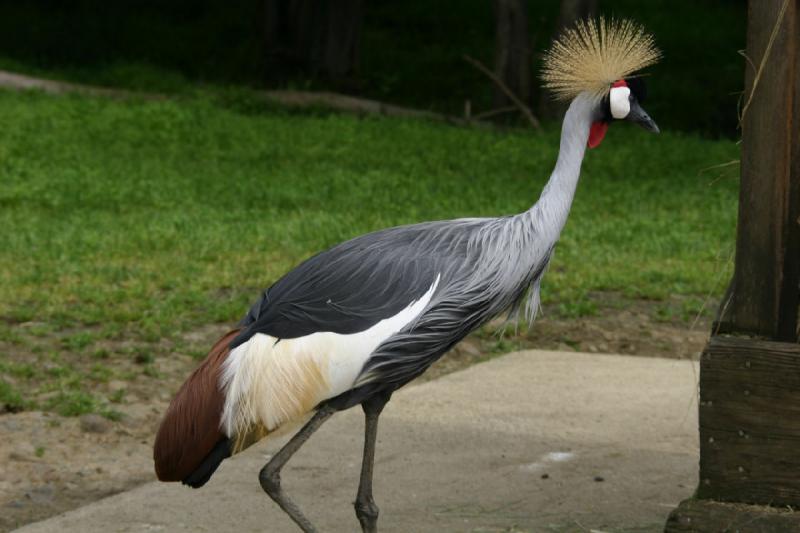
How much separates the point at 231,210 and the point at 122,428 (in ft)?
15.2

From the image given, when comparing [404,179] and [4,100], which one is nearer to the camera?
[404,179]

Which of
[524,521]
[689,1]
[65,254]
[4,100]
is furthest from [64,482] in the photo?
[689,1]

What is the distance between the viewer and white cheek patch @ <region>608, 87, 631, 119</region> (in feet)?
11.6

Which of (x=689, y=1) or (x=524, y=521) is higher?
(x=689, y=1)

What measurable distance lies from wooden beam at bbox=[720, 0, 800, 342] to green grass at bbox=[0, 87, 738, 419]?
0.66m

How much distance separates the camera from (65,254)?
25.6ft

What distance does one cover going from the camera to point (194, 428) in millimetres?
3383

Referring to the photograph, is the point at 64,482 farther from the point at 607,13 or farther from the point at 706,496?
the point at 607,13

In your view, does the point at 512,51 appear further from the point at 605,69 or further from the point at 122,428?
the point at 605,69

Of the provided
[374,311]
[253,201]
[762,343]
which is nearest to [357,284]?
[374,311]

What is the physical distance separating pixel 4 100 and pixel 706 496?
1143cm

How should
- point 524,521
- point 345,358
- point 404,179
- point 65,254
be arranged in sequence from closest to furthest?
point 345,358
point 524,521
point 65,254
point 404,179

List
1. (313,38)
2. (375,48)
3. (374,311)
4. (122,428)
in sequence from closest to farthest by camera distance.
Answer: (374,311) < (122,428) < (313,38) < (375,48)

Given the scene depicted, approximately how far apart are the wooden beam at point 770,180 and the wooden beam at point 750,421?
113mm
